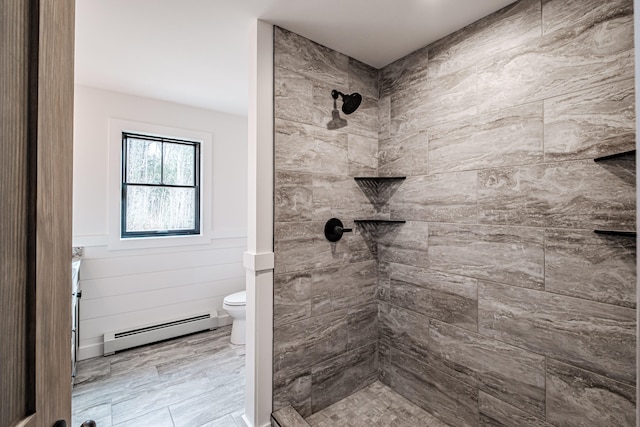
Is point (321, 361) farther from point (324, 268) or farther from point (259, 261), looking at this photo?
point (259, 261)

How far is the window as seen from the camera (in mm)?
2975

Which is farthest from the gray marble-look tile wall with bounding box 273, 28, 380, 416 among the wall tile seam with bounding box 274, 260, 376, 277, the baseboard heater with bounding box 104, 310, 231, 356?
the baseboard heater with bounding box 104, 310, 231, 356

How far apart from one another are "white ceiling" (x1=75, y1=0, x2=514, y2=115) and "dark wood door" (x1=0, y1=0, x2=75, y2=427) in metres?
1.31

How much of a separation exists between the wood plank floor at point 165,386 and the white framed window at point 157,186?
1054 millimetres

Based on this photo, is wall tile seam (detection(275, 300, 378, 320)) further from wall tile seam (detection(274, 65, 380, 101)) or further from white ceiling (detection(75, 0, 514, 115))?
white ceiling (detection(75, 0, 514, 115))

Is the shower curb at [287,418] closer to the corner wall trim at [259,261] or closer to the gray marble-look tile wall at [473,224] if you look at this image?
the gray marble-look tile wall at [473,224]

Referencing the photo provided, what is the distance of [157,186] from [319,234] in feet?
6.94

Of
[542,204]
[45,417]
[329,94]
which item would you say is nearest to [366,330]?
[542,204]

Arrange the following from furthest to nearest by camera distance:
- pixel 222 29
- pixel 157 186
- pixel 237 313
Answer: pixel 157 186
pixel 237 313
pixel 222 29

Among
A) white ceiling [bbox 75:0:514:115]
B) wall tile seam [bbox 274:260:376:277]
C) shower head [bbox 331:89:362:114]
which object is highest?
white ceiling [bbox 75:0:514:115]

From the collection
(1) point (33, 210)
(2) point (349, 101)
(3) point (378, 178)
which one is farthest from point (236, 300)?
(1) point (33, 210)

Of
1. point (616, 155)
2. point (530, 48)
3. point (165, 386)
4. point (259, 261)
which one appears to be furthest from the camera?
point (165, 386)

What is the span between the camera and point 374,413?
6.33ft

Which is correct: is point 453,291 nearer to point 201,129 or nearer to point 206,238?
point 206,238
